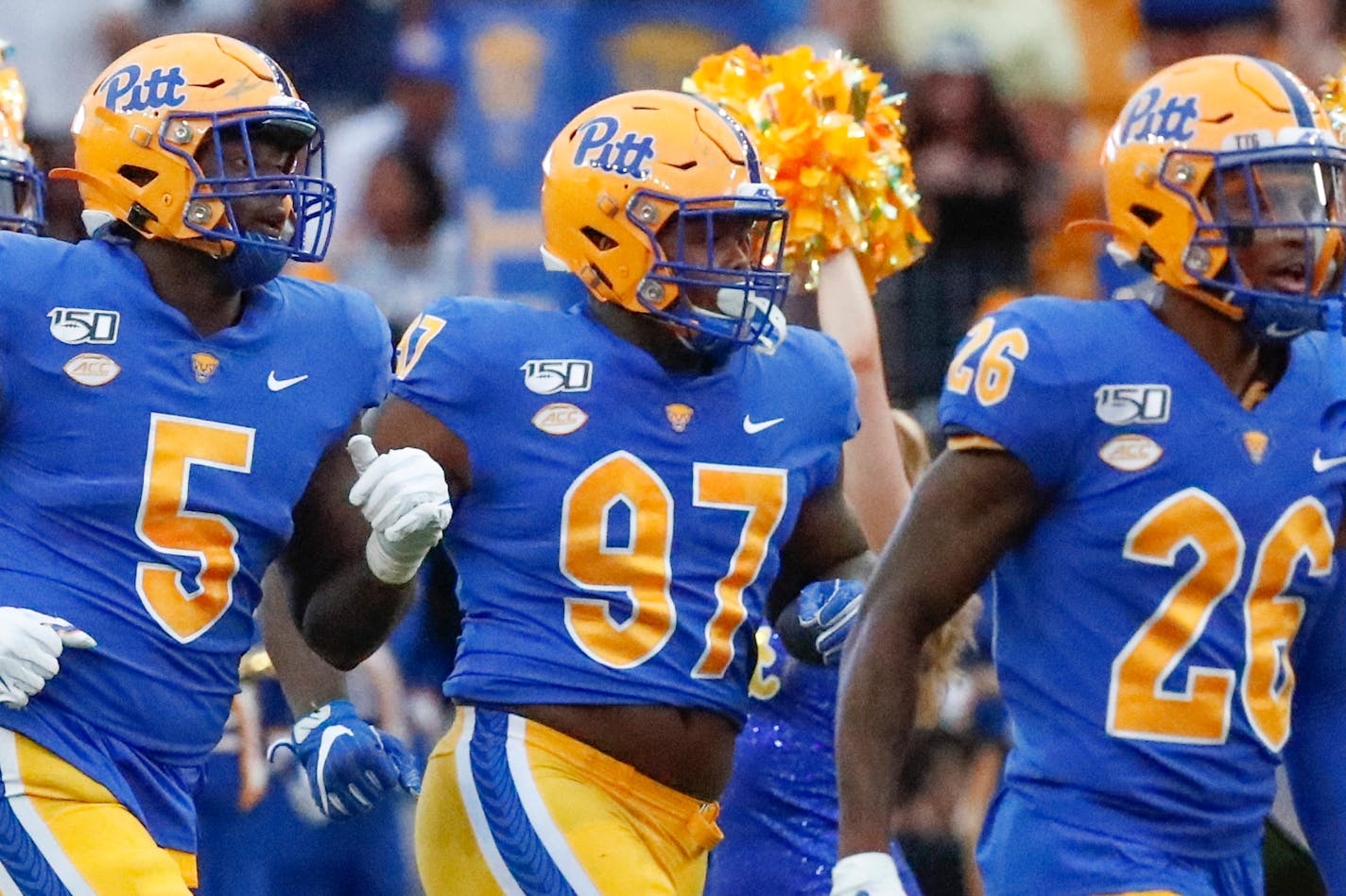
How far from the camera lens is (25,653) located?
3.97 meters

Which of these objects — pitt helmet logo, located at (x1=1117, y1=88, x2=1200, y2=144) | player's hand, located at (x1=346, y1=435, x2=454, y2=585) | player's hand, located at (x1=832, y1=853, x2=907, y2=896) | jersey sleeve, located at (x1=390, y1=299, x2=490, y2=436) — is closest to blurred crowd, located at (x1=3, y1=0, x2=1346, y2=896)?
jersey sleeve, located at (x1=390, y1=299, x2=490, y2=436)

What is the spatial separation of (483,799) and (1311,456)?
1.54 meters

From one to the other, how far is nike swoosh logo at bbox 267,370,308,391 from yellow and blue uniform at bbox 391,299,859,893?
0.21 metres

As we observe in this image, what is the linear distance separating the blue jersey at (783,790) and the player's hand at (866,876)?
1.48 metres

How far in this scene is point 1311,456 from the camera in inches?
152

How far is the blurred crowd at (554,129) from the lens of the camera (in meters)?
7.68

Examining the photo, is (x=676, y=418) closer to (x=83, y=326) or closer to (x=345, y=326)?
(x=345, y=326)

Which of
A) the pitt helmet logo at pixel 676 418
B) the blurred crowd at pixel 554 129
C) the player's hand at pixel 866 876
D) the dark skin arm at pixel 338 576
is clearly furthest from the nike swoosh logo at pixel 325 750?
the blurred crowd at pixel 554 129

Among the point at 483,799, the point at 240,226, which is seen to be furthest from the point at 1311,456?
the point at 240,226

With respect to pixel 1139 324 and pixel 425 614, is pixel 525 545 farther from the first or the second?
pixel 425 614

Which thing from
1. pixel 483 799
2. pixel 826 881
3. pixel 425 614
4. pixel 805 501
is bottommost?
pixel 425 614

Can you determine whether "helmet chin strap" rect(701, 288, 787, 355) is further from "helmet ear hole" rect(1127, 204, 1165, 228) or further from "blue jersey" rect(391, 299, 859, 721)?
"helmet ear hole" rect(1127, 204, 1165, 228)

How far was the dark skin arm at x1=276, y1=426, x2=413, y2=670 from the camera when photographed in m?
4.53

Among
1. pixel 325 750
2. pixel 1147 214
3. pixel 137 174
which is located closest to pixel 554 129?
pixel 137 174
